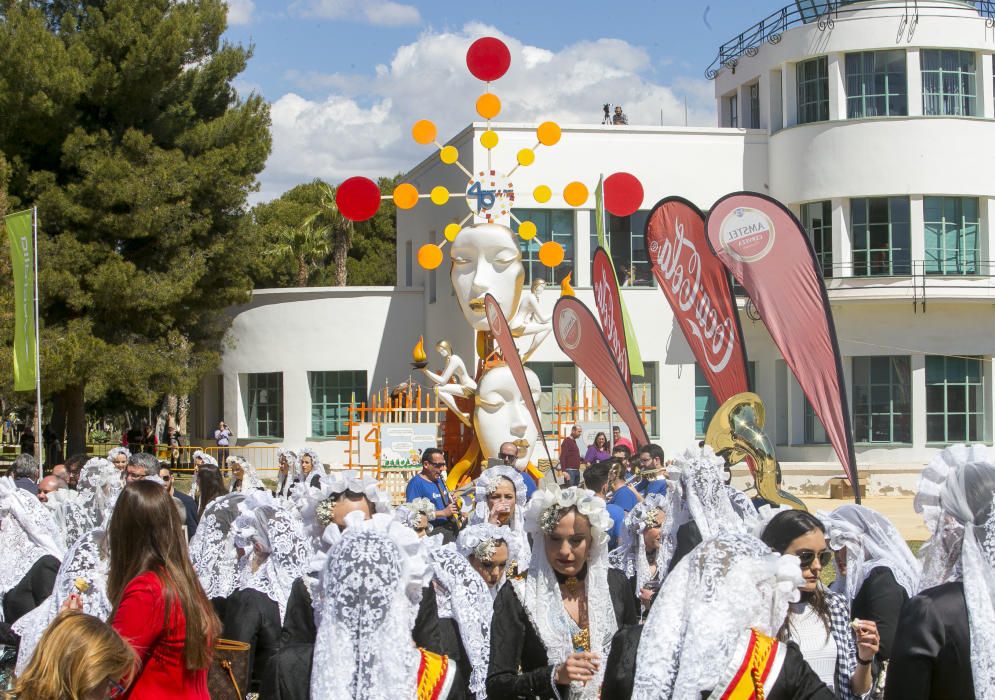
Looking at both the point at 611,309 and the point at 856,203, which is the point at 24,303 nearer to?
the point at 611,309

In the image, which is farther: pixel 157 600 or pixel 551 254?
pixel 551 254

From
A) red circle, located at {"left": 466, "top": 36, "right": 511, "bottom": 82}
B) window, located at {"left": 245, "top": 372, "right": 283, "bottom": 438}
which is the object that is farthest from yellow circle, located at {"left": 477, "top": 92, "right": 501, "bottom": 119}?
window, located at {"left": 245, "top": 372, "right": 283, "bottom": 438}

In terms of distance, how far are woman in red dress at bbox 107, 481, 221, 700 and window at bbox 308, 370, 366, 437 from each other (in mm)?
25912

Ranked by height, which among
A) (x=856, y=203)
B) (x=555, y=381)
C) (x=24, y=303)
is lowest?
(x=555, y=381)

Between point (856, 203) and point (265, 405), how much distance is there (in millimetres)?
14464

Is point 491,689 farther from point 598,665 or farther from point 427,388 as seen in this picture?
point 427,388

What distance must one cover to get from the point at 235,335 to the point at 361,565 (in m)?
29.0

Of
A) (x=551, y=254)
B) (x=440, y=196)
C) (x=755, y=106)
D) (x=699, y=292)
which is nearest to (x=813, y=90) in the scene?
(x=755, y=106)

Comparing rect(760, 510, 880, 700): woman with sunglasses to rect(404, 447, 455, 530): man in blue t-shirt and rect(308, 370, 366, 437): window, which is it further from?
rect(308, 370, 366, 437): window

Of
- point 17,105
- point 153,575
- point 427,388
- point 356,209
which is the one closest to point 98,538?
point 153,575

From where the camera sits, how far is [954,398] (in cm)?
2612

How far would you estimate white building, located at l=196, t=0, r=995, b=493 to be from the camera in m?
25.7

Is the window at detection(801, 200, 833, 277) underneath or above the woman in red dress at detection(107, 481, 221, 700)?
above

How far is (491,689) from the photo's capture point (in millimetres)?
4441
